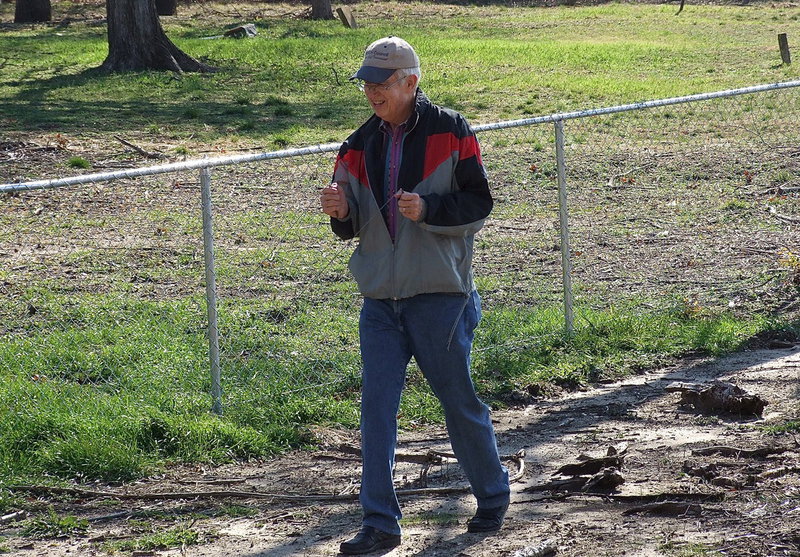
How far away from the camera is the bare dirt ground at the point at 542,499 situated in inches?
165

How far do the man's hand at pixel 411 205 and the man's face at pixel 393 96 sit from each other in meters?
0.34

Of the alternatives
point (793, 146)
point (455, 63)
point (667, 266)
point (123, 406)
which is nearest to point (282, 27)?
point (455, 63)

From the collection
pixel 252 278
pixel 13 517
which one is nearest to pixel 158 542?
pixel 13 517

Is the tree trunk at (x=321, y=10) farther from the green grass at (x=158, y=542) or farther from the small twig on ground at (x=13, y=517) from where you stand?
the green grass at (x=158, y=542)

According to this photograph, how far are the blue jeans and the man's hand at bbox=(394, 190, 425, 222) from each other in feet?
1.12

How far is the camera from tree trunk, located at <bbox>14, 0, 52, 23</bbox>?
91.3 ft

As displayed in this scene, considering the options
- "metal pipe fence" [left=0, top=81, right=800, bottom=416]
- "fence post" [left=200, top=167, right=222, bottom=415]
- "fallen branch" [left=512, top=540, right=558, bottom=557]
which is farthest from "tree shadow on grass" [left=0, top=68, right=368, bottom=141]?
"fallen branch" [left=512, top=540, right=558, bottom=557]

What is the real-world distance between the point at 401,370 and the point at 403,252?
1.45 feet

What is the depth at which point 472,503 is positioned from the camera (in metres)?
4.70

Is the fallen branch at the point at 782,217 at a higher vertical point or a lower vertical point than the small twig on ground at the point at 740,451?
higher

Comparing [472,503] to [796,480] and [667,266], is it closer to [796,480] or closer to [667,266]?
[796,480]

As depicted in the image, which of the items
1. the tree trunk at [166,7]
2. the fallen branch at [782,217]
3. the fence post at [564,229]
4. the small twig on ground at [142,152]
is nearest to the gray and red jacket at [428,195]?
the fence post at [564,229]

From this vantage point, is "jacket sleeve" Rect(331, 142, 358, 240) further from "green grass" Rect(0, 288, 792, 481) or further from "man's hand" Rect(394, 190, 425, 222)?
"green grass" Rect(0, 288, 792, 481)

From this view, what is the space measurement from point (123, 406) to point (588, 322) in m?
3.10
